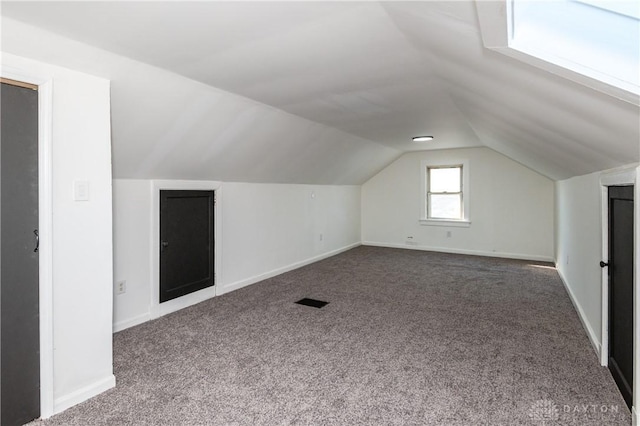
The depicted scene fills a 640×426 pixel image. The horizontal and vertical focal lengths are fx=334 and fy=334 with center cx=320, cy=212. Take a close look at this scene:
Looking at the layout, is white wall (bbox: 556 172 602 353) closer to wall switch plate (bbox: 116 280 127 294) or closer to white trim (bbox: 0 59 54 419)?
white trim (bbox: 0 59 54 419)

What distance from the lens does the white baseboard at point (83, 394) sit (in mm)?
1961

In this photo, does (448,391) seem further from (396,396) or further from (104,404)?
(104,404)

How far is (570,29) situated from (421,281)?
155 inches

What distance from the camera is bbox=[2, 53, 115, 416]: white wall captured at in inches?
75.9

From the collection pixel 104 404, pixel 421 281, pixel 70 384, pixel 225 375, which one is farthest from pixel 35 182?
pixel 421 281

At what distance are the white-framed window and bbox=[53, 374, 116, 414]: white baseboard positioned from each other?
620 centimetres

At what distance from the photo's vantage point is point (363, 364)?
2.47 m

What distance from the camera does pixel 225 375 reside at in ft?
7.60

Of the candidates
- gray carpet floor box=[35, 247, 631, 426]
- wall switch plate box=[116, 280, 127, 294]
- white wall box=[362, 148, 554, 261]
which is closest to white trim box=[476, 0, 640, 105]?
gray carpet floor box=[35, 247, 631, 426]

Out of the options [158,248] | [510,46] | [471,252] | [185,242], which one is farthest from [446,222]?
[510,46]

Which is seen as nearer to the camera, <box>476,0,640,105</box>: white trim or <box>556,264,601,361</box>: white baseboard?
<box>476,0,640,105</box>: white trim

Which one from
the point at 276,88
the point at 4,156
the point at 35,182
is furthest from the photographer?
the point at 276,88

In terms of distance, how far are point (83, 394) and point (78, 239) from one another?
3.14 ft

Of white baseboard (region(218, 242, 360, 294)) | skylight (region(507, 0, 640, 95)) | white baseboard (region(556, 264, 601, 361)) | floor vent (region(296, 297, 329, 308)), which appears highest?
skylight (region(507, 0, 640, 95))
